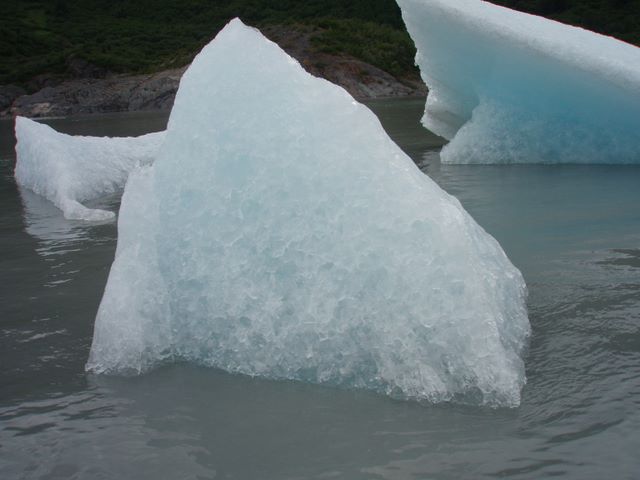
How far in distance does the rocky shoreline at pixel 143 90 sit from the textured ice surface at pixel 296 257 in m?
25.0

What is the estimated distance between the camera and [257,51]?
293 cm

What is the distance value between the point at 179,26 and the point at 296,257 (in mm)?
48715

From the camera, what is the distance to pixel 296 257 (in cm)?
256

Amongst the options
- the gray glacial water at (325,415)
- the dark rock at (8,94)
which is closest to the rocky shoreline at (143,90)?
the dark rock at (8,94)

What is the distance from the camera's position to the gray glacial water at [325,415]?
1.88m

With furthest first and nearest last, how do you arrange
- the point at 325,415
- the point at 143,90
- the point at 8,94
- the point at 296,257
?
the point at 8,94, the point at 143,90, the point at 296,257, the point at 325,415

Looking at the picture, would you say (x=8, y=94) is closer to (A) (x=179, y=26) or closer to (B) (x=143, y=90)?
(B) (x=143, y=90)

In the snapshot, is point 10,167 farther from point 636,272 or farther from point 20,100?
point 20,100

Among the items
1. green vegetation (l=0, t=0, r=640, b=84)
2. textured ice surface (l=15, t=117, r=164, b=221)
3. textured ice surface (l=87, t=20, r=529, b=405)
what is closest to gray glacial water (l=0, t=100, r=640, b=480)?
textured ice surface (l=87, t=20, r=529, b=405)

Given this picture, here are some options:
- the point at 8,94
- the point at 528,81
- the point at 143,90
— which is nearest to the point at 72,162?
the point at 528,81

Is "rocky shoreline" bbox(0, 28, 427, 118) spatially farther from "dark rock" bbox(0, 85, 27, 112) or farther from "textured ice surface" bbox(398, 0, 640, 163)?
"textured ice surface" bbox(398, 0, 640, 163)

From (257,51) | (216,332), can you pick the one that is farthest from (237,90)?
(216,332)

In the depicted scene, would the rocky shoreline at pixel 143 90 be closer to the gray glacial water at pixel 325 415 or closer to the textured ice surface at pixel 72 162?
the textured ice surface at pixel 72 162

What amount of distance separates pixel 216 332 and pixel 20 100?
96.9 ft
